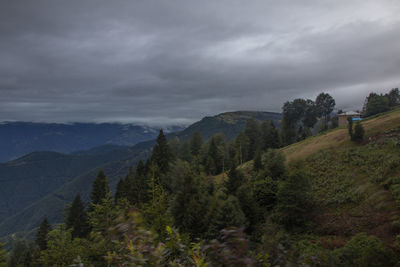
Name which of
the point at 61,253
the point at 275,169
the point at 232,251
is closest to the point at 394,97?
the point at 275,169

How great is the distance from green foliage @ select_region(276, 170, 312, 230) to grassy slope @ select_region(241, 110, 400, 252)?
5.61ft

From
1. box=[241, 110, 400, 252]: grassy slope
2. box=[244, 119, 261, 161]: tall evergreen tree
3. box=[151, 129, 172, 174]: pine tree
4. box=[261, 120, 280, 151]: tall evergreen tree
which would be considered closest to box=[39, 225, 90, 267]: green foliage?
box=[241, 110, 400, 252]: grassy slope

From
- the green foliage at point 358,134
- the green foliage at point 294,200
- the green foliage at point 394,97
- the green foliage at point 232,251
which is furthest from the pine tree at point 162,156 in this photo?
the green foliage at point 394,97

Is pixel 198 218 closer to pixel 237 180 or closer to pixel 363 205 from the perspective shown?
pixel 237 180

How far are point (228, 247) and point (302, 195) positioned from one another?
29521 mm

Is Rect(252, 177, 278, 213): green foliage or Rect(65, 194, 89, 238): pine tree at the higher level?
Rect(252, 177, 278, 213): green foliage

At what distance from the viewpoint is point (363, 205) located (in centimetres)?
2869

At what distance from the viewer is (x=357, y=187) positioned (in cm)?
3303

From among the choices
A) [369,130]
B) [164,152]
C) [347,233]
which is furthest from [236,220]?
[369,130]

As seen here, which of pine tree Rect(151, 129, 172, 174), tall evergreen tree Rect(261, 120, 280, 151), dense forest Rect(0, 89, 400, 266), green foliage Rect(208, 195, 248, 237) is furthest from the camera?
tall evergreen tree Rect(261, 120, 280, 151)

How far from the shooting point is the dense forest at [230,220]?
4.02m

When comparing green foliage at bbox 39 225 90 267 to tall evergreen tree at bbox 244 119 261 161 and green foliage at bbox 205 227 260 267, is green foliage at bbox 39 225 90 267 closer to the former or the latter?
green foliage at bbox 205 227 260 267

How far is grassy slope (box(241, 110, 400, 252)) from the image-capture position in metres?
25.1

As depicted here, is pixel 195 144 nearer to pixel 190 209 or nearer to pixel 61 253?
pixel 190 209
